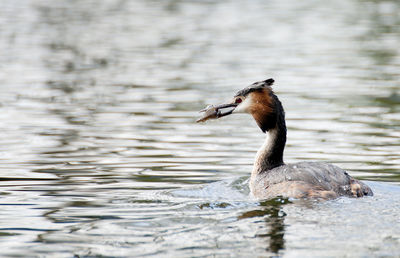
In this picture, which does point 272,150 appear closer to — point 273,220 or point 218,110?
point 218,110

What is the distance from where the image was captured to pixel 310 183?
884cm

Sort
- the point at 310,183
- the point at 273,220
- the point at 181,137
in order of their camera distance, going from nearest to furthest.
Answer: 1. the point at 273,220
2. the point at 310,183
3. the point at 181,137

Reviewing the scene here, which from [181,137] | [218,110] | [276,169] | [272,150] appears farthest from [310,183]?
[181,137]

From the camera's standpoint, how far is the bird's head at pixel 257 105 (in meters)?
9.95

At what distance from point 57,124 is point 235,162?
13.6 ft

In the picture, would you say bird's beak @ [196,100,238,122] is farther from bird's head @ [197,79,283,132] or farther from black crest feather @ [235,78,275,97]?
black crest feather @ [235,78,275,97]

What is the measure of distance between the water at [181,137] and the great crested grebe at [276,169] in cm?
20

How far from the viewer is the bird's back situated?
8.74 metres

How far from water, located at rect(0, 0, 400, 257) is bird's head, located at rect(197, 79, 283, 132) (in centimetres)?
84

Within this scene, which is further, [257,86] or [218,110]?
[218,110]

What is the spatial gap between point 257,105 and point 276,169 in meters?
0.84

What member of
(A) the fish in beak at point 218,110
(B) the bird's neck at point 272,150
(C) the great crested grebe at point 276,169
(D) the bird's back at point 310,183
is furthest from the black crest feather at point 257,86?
(D) the bird's back at point 310,183

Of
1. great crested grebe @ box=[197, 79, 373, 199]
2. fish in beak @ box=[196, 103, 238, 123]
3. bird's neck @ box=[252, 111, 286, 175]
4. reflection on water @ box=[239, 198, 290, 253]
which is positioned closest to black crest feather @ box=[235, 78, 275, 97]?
great crested grebe @ box=[197, 79, 373, 199]

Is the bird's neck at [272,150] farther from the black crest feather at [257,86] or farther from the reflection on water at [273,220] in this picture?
the reflection on water at [273,220]
